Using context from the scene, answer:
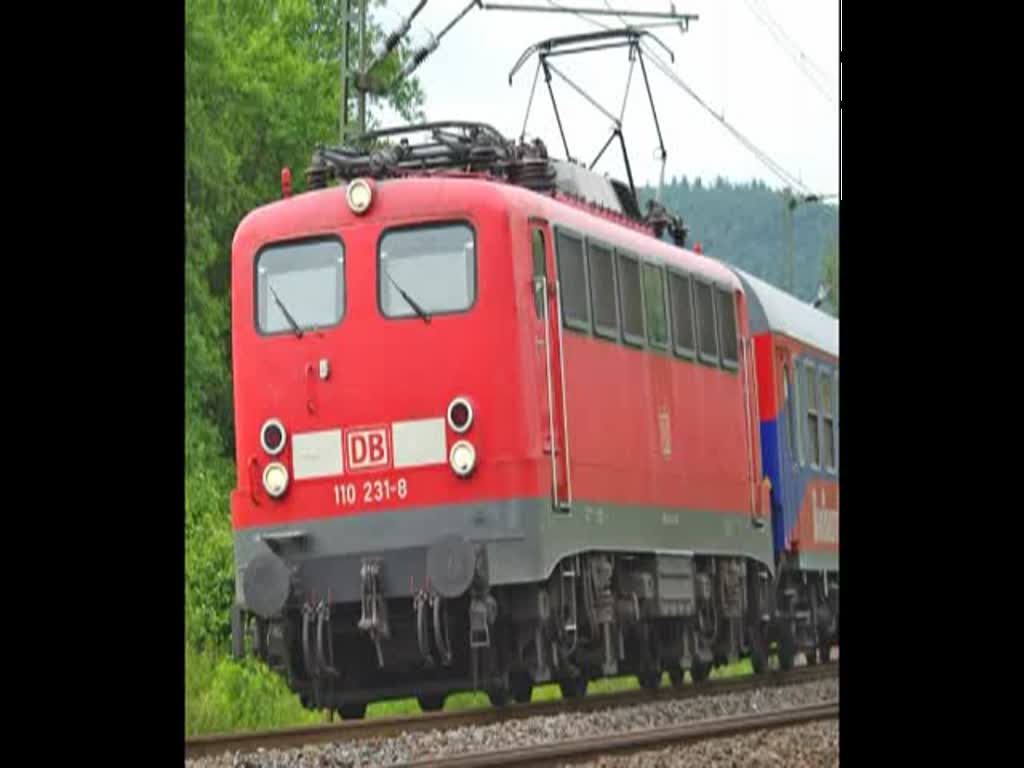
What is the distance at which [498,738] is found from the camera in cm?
1070

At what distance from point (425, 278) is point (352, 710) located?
6.94 ft

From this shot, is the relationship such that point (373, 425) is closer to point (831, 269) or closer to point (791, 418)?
point (831, 269)

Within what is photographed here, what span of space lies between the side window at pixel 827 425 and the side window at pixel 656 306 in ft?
5.82

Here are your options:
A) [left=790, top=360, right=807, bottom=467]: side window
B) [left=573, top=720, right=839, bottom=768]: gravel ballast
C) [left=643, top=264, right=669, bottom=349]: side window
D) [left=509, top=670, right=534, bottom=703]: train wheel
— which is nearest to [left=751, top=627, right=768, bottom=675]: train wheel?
[left=790, top=360, right=807, bottom=467]: side window

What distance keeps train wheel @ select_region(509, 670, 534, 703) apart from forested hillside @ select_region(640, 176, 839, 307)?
242 centimetres

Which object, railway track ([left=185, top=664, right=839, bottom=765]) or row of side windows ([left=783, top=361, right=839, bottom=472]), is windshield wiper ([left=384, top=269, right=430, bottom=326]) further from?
row of side windows ([left=783, top=361, right=839, bottom=472])

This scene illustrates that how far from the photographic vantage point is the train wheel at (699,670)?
44.6 feet

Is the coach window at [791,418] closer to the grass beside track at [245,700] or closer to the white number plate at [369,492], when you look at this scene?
the grass beside track at [245,700]

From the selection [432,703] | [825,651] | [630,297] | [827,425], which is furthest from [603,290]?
[825,651]

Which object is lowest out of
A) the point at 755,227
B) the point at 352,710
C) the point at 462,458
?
the point at 352,710

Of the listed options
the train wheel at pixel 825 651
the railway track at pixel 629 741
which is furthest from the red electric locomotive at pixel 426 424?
the train wheel at pixel 825 651
